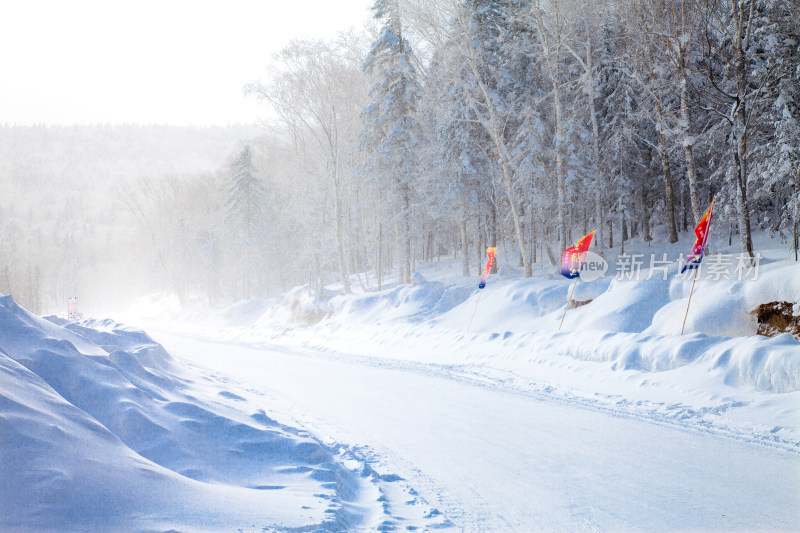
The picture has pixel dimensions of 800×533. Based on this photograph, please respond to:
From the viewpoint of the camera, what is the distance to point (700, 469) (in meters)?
5.40

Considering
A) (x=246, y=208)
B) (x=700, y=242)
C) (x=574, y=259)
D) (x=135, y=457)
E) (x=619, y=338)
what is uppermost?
(x=246, y=208)

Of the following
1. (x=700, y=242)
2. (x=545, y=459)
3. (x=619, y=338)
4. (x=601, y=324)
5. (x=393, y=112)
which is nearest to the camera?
(x=545, y=459)

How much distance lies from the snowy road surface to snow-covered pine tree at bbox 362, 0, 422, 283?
16571mm

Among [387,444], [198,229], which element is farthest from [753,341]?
[198,229]

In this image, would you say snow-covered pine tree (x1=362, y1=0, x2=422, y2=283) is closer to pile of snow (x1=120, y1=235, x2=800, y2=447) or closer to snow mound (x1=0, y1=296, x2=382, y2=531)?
pile of snow (x1=120, y1=235, x2=800, y2=447)

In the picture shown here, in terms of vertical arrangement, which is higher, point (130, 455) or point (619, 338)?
point (130, 455)

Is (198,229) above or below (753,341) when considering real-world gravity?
above

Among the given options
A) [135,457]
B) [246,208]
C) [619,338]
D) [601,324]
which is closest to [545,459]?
[135,457]

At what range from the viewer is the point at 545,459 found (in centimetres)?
580

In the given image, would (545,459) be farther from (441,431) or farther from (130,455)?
(130,455)

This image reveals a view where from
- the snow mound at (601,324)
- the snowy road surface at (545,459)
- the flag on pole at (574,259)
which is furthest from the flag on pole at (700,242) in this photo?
the snowy road surface at (545,459)

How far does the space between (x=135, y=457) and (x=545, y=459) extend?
13.9 ft

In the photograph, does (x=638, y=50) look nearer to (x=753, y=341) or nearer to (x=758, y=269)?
(x=758, y=269)

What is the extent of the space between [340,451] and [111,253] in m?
104
